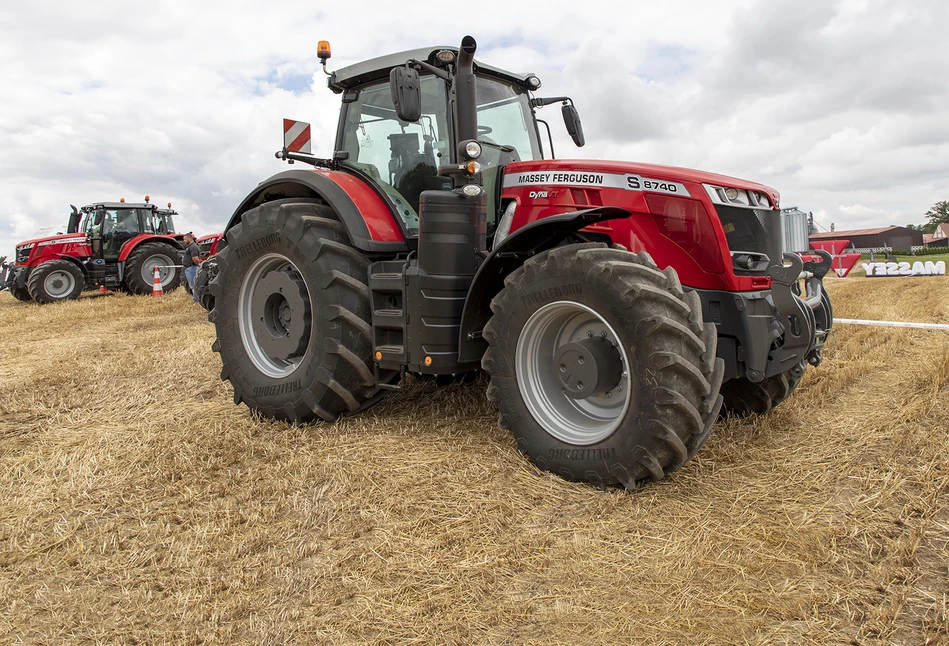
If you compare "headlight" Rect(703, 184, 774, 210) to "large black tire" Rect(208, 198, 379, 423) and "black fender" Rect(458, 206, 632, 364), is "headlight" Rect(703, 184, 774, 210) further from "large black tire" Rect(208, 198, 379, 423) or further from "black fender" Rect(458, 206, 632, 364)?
"large black tire" Rect(208, 198, 379, 423)

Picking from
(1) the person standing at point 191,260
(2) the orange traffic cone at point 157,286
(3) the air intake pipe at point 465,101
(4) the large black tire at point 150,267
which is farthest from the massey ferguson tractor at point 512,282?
(4) the large black tire at point 150,267

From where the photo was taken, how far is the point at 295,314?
14.5 feet

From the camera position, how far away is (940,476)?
3.09 metres

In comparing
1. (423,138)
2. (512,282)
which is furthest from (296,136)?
(512,282)

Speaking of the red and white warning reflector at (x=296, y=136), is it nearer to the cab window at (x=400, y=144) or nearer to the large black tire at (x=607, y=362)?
the cab window at (x=400, y=144)

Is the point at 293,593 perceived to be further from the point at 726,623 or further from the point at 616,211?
the point at 616,211

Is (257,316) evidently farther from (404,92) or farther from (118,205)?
(118,205)

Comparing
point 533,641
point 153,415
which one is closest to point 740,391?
point 533,641

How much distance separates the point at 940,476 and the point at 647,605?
1.75m

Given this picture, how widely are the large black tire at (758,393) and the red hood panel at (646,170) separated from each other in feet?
3.62

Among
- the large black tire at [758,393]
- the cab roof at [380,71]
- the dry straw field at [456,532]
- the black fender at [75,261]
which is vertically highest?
the cab roof at [380,71]

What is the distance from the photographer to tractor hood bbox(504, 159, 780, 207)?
139 inches

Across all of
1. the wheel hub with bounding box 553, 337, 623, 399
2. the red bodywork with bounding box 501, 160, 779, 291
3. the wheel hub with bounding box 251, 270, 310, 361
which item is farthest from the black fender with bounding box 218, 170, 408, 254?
the wheel hub with bounding box 553, 337, 623, 399

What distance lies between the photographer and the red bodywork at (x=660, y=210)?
344 cm
